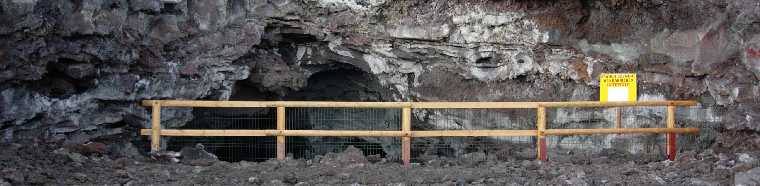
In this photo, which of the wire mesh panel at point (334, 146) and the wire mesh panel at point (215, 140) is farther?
the wire mesh panel at point (334, 146)

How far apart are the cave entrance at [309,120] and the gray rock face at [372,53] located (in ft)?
0.73

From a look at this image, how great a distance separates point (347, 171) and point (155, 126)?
2804mm

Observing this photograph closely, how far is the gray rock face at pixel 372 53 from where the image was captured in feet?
33.1

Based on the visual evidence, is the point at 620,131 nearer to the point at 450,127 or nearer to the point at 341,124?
the point at 450,127

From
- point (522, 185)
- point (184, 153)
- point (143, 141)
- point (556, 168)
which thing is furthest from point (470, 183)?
point (143, 141)

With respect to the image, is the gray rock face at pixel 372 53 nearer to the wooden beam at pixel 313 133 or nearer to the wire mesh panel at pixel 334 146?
the wire mesh panel at pixel 334 146

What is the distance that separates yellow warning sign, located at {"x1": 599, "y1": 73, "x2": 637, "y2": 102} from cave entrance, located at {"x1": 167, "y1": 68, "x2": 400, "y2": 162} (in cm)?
353

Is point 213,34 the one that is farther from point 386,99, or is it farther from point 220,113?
point 386,99

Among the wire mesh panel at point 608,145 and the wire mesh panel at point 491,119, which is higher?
the wire mesh panel at point 491,119

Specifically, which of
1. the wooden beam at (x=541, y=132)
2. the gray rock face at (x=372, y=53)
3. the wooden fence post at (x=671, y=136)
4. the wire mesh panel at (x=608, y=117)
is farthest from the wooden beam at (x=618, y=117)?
the wooden beam at (x=541, y=132)

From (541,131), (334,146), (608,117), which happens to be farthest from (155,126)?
(608,117)

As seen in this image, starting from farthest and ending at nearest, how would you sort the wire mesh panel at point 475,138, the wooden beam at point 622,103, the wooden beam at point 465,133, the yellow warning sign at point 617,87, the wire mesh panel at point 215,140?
the wire mesh panel at point 475,138 < the yellow warning sign at point 617,87 < the wire mesh panel at point 215,140 < the wooden beam at point 622,103 < the wooden beam at point 465,133

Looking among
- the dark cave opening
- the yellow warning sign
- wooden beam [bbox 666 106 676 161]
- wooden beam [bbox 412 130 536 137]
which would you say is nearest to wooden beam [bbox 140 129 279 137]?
the dark cave opening

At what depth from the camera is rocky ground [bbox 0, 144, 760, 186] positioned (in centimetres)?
866
